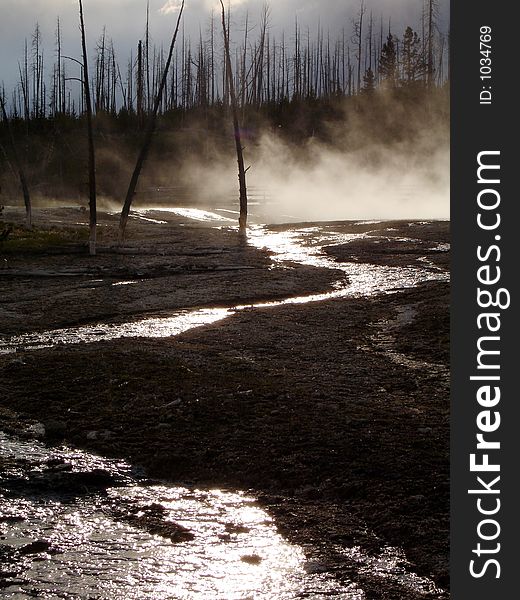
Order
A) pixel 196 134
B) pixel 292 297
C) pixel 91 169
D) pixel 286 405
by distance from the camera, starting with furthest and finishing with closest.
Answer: pixel 196 134 → pixel 91 169 → pixel 292 297 → pixel 286 405

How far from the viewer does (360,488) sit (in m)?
4.58

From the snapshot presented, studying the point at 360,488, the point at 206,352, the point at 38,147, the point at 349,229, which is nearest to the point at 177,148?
the point at 38,147

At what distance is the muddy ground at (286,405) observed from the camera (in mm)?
4266

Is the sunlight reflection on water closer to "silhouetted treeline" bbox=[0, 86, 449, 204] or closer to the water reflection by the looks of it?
the water reflection

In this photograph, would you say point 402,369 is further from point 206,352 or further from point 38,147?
point 38,147

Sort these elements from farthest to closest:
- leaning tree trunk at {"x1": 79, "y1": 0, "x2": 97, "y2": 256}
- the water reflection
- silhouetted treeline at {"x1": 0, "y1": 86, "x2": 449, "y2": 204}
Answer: silhouetted treeline at {"x1": 0, "y1": 86, "x2": 449, "y2": 204} → leaning tree trunk at {"x1": 79, "y1": 0, "x2": 97, "y2": 256} → the water reflection

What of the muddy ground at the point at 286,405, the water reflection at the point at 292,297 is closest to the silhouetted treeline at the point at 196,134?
the water reflection at the point at 292,297

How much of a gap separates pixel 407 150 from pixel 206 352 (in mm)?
49443

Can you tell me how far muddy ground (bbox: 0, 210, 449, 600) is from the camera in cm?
427

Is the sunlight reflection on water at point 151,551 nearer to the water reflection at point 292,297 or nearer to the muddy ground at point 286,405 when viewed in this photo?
the muddy ground at point 286,405

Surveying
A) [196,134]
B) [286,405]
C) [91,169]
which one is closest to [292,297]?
[286,405]

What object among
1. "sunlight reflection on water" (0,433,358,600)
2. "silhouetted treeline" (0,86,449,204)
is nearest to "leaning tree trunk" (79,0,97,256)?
"sunlight reflection on water" (0,433,358,600)

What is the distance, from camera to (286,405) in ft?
20.2

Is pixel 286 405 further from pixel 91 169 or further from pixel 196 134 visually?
pixel 196 134
